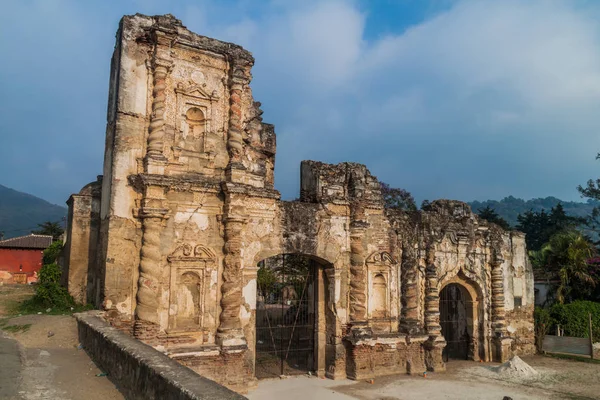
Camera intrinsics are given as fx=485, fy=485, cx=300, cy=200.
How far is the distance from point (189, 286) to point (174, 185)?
2369 millimetres

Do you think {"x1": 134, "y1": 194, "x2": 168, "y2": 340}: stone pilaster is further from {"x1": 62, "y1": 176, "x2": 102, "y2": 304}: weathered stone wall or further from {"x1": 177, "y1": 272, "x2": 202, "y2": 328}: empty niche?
{"x1": 62, "y1": 176, "x2": 102, "y2": 304}: weathered stone wall

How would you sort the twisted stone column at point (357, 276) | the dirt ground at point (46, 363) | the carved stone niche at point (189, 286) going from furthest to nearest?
the twisted stone column at point (357, 276) → the carved stone niche at point (189, 286) → the dirt ground at point (46, 363)

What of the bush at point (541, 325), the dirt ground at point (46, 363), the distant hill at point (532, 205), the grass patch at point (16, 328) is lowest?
the bush at point (541, 325)

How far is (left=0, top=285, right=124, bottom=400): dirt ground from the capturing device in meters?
6.16

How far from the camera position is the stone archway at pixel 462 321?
627 inches

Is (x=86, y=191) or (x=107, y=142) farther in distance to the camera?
(x=86, y=191)

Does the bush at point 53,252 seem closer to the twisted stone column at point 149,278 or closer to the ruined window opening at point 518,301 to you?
the twisted stone column at point 149,278

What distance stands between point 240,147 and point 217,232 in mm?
2205

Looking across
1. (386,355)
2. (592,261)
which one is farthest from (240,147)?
(592,261)

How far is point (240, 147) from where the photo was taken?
12102mm

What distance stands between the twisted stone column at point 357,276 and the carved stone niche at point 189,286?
3993mm

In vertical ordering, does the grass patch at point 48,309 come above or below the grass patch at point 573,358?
above

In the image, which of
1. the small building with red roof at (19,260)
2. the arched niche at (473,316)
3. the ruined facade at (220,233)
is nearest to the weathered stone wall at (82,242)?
the ruined facade at (220,233)

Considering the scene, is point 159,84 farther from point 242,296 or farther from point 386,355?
point 386,355
